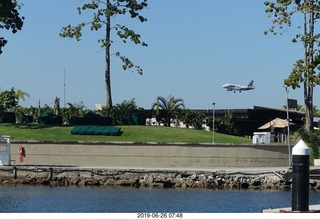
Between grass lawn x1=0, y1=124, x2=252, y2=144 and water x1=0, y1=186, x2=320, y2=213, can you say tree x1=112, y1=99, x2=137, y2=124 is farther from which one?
water x1=0, y1=186, x2=320, y2=213

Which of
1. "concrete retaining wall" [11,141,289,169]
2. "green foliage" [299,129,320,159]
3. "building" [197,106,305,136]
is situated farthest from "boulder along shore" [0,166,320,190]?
"building" [197,106,305,136]

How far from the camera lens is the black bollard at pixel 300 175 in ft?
59.0

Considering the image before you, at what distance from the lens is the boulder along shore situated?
46.6 m

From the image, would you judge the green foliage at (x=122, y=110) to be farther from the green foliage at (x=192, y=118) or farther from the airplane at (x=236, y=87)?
the airplane at (x=236, y=87)

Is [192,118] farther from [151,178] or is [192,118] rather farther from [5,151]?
[5,151]

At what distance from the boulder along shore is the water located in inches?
73.3

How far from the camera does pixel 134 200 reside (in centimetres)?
3734

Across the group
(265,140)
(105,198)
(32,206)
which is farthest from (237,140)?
(32,206)

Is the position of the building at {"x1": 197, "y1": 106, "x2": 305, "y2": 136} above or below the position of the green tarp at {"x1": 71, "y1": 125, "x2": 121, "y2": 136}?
above

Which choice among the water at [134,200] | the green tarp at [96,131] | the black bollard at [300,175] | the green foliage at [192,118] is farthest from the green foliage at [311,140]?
the black bollard at [300,175]

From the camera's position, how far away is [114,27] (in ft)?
217

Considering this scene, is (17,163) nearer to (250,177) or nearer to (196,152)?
(196,152)

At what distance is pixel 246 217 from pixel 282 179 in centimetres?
3031

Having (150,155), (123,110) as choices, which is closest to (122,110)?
(123,110)
